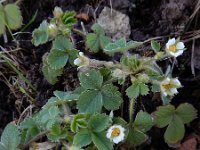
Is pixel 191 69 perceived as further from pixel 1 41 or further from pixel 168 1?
pixel 1 41

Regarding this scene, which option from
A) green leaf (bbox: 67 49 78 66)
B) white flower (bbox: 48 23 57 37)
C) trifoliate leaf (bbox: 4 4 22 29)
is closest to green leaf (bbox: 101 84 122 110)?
green leaf (bbox: 67 49 78 66)

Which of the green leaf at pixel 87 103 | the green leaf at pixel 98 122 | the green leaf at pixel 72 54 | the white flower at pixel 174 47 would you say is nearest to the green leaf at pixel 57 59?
the green leaf at pixel 72 54

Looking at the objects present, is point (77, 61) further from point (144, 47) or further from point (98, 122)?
point (144, 47)

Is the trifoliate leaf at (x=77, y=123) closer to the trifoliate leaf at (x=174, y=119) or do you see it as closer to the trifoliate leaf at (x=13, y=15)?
the trifoliate leaf at (x=174, y=119)

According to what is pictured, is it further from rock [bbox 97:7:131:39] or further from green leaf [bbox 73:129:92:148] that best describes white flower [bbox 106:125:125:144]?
rock [bbox 97:7:131:39]

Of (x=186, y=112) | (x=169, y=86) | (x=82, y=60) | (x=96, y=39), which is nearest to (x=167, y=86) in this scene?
(x=169, y=86)

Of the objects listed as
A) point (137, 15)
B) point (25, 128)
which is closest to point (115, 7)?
point (137, 15)
